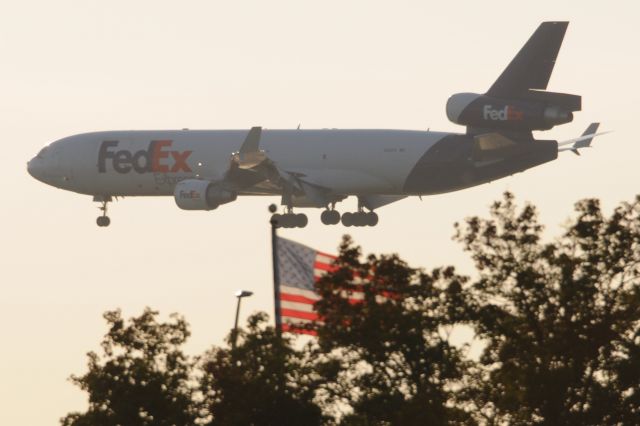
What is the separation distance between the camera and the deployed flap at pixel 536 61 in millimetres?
111938

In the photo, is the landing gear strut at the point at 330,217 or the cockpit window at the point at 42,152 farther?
the cockpit window at the point at 42,152

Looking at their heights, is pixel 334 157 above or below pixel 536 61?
below

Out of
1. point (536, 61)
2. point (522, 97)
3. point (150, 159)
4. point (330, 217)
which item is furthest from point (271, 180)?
point (536, 61)

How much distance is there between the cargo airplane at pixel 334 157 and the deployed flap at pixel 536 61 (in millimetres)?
53

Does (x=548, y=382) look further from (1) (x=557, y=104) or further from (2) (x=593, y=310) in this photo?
(1) (x=557, y=104)

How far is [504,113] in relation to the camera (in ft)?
368

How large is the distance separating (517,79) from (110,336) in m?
41.1

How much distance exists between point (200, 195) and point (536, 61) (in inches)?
818

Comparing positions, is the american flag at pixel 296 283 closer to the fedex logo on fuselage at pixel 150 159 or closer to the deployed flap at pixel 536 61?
the deployed flap at pixel 536 61

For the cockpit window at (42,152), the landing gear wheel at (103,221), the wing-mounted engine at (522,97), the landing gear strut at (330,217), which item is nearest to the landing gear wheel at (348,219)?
the landing gear strut at (330,217)

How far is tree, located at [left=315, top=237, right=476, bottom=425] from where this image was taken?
233 ft

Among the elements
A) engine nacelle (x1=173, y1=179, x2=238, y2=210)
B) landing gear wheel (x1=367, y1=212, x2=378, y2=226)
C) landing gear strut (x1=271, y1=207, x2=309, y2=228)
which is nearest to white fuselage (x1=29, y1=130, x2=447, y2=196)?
landing gear strut (x1=271, y1=207, x2=309, y2=228)

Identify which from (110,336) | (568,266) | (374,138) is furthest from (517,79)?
(110,336)

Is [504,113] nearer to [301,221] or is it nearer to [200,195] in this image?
[301,221]
